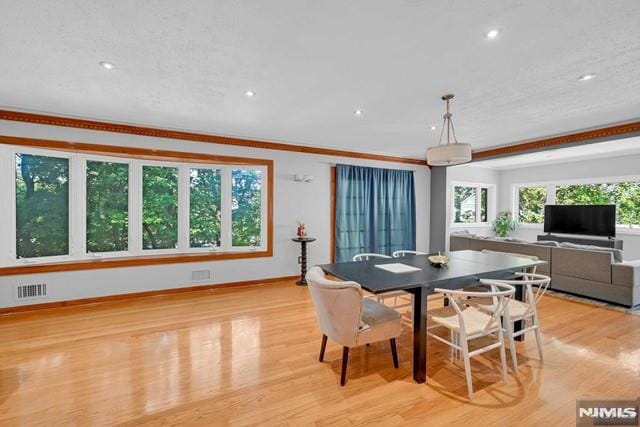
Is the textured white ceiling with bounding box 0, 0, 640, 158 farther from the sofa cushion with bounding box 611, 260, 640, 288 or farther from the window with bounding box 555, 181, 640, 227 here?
the window with bounding box 555, 181, 640, 227

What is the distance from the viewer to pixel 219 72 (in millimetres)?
2543

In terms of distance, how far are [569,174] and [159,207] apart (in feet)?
27.2

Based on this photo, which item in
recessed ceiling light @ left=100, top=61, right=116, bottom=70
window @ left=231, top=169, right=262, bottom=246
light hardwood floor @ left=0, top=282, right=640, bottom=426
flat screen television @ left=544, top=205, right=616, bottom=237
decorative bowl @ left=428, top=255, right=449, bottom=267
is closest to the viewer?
light hardwood floor @ left=0, top=282, right=640, bottom=426

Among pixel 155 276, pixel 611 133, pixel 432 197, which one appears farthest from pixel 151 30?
pixel 432 197

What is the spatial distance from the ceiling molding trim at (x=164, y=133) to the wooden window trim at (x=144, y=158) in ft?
0.73

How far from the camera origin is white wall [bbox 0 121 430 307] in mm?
3717

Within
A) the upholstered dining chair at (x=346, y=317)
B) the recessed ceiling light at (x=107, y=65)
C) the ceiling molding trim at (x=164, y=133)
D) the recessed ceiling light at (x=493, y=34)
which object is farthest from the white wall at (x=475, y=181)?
the recessed ceiling light at (x=107, y=65)

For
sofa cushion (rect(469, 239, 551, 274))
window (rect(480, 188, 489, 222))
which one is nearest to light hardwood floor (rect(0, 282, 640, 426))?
sofa cushion (rect(469, 239, 551, 274))

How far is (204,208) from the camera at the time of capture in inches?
186

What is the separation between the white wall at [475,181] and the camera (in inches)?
262

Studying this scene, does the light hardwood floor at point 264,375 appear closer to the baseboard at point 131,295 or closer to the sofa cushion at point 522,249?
the baseboard at point 131,295

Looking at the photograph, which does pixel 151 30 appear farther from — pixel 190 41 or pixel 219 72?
pixel 219 72

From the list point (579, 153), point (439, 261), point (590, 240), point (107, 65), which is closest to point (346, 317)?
point (439, 261)

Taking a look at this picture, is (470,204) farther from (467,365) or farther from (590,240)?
(467,365)
